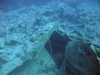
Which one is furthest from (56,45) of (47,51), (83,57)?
(83,57)

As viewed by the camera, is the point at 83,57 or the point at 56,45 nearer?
the point at 83,57

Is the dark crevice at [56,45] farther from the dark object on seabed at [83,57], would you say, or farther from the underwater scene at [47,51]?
the dark object on seabed at [83,57]

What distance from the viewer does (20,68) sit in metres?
4.30

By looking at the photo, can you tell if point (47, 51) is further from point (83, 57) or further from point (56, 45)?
point (83, 57)

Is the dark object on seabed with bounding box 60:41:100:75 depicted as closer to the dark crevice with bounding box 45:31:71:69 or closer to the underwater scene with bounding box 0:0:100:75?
the underwater scene with bounding box 0:0:100:75

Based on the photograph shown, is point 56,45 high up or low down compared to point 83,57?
down

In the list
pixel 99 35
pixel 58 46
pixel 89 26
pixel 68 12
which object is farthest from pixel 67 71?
pixel 68 12

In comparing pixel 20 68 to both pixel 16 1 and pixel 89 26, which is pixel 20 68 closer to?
pixel 89 26

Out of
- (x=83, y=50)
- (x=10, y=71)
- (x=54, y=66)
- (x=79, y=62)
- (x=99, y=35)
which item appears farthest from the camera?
(x=99, y=35)

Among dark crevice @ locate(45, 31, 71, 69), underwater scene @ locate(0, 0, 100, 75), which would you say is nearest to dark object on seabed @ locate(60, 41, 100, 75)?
underwater scene @ locate(0, 0, 100, 75)

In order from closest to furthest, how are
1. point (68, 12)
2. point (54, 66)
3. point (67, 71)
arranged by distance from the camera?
point (67, 71) < point (54, 66) < point (68, 12)

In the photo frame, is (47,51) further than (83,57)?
Yes

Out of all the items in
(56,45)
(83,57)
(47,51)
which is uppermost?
(83,57)

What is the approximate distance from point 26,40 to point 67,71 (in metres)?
2.37
